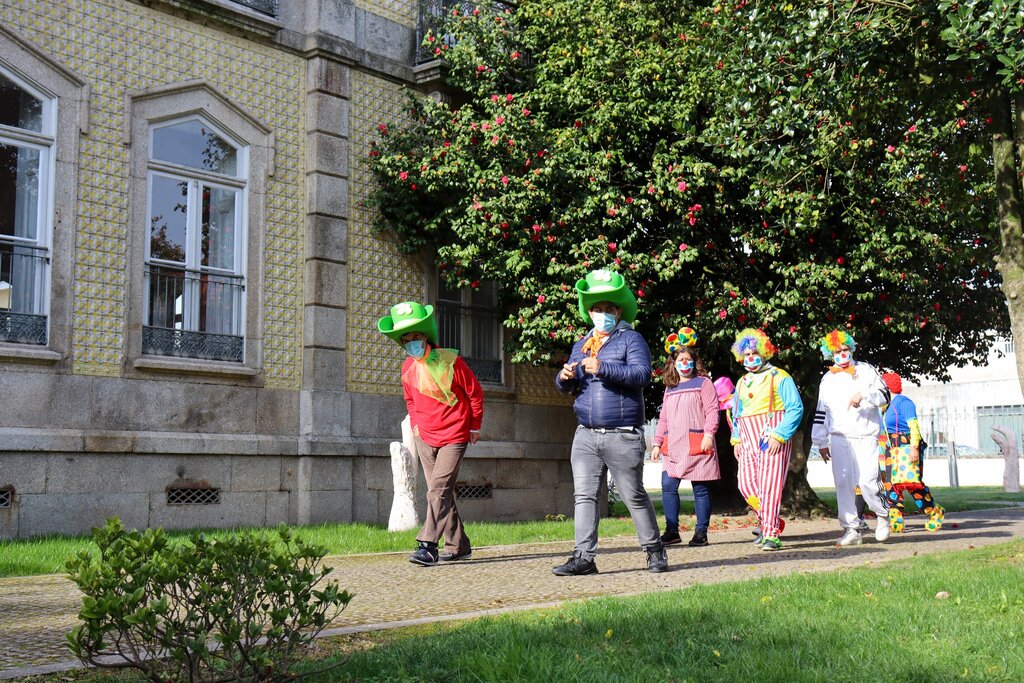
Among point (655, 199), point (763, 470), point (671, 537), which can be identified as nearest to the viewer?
point (763, 470)

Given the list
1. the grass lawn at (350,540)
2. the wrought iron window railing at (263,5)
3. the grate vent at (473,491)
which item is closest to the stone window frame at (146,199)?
the wrought iron window railing at (263,5)

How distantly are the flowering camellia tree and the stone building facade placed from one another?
3.18 ft

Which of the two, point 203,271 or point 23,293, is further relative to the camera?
point 203,271

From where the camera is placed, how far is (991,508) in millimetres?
17672

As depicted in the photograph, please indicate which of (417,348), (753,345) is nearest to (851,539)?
(753,345)

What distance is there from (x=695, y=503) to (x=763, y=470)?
3.12ft

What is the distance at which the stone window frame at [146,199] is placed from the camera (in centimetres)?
1224

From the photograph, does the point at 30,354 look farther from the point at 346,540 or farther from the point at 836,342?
the point at 836,342

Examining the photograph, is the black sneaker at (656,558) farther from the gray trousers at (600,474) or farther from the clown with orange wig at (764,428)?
the clown with orange wig at (764,428)

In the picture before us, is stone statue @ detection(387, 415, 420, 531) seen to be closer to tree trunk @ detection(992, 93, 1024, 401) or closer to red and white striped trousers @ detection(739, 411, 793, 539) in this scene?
red and white striped trousers @ detection(739, 411, 793, 539)

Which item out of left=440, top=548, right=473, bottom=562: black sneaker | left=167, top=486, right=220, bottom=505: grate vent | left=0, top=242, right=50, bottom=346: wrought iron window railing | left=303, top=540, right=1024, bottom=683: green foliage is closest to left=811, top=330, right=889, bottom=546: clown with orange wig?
left=440, top=548, right=473, bottom=562: black sneaker

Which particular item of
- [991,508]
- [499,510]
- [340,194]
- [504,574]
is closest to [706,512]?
[504,574]

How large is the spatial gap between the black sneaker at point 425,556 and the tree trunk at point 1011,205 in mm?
4784

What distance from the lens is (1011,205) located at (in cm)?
948
